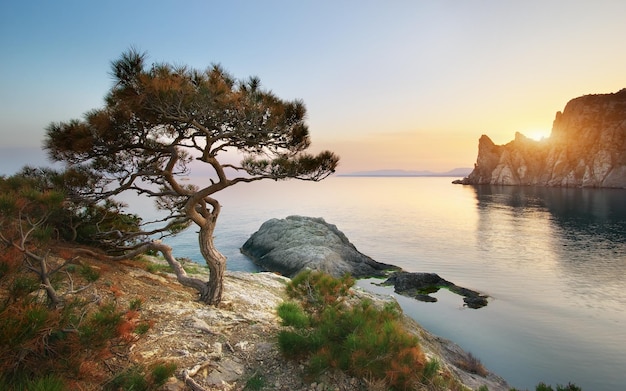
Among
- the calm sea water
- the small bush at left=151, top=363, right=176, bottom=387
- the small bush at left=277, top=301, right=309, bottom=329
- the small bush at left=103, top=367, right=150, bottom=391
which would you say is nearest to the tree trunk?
the small bush at left=277, top=301, right=309, bottom=329

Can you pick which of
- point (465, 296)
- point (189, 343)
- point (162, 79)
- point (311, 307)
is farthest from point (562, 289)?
point (162, 79)

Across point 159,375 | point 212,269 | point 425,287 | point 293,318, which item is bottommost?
point 425,287

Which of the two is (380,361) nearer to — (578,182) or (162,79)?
(162,79)

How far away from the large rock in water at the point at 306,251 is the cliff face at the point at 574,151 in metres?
131

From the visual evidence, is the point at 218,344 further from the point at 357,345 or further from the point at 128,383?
the point at 357,345

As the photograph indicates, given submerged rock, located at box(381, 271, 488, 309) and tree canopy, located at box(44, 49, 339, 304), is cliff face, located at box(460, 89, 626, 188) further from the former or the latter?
tree canopy, located at box(44, 49, 339, 304)

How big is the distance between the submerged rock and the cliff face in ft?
431

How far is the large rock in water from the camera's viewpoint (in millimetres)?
28312

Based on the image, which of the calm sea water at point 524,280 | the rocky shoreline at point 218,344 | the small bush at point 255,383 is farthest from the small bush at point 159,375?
the calm sea water at point 524,280

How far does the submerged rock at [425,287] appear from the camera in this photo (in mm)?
23578

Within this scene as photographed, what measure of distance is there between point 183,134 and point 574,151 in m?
163

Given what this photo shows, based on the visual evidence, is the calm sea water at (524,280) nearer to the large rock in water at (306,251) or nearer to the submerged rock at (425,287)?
the submerged rock at (425,287)

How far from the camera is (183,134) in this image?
9.66 meters

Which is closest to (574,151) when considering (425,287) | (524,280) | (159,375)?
(524,280)
